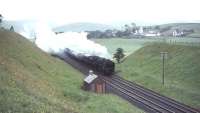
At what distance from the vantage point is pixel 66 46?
73.6 meters

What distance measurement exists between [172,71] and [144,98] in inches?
666

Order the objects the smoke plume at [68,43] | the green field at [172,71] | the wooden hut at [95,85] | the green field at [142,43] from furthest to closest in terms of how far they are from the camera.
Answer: the green field at [142,43], the smoke plume at [68,43], the green field at [172,71], the wooden hut at [95,85]

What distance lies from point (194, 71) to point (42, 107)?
3388cm

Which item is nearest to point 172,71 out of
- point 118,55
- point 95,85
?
point 95,85

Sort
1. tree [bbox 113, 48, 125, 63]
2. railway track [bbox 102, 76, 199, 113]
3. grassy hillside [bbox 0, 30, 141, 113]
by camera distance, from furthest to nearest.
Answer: tree [bbox 113, 48, 125, 63], railway track [bbox 102, 76, 199, 113], grassy hillside [bbox 0, 30, 141, 113]

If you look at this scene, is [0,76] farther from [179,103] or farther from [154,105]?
[179,103]

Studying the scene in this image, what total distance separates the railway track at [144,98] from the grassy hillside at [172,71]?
73.1 inches

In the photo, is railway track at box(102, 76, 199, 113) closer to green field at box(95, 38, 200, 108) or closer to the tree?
green field at box(95, 38, 200, 108)

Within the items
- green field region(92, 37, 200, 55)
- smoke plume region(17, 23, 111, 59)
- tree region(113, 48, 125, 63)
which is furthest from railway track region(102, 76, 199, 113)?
green field region(92, 37, 200, 55)

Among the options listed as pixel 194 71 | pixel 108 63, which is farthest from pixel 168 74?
pixel 108 63

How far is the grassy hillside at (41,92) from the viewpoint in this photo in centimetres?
2277

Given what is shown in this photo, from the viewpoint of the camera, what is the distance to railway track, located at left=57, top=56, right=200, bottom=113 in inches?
1406

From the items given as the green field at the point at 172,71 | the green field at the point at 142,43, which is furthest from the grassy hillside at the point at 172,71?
the green field at the point at 142,43

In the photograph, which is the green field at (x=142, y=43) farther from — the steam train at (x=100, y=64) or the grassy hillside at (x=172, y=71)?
the steam train at (x=100, y=64)
